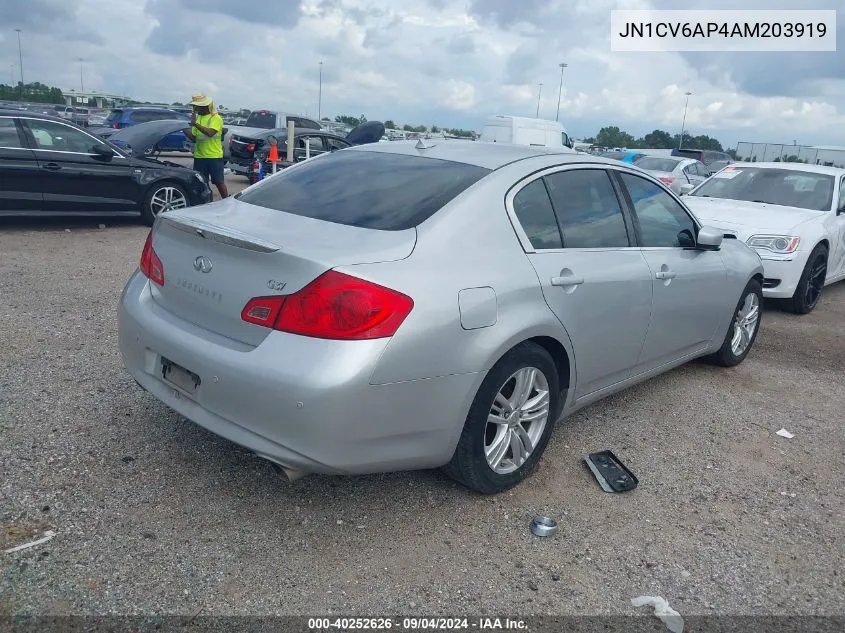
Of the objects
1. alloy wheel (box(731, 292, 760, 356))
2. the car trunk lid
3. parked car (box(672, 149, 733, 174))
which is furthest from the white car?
parked car (box(672, 149, 733, 174))

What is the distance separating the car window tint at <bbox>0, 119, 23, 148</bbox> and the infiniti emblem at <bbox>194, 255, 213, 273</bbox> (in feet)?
23.5

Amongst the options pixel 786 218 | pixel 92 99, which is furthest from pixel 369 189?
pixel 92 99

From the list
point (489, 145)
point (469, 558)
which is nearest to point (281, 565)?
point (469, 558)

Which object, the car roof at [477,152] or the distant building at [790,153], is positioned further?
the distant building at [790,153]

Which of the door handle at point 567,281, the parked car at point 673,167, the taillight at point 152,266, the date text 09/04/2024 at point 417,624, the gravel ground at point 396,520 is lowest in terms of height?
the date text 09/04/2024 at point 417,624

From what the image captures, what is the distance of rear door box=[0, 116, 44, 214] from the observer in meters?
8.65

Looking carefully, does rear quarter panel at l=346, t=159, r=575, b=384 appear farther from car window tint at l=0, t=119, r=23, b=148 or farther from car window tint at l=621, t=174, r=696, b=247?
car window tint at l=0, t=119, r=23, b=148

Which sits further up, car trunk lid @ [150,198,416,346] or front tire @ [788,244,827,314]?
car trunk lid @ [150,198,416,346]

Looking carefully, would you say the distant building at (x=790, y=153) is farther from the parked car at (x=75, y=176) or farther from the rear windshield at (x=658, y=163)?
the parked car at (x=75, y=176)

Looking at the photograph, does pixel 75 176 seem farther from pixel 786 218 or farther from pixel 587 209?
pixel 786 218

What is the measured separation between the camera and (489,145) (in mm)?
4113

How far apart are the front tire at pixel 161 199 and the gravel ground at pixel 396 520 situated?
5.48 metres

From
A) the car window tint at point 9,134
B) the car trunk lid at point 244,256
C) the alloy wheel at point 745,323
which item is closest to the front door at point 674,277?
the alloy wheel at point 745,323

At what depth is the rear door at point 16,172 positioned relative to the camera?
8.65 metres
